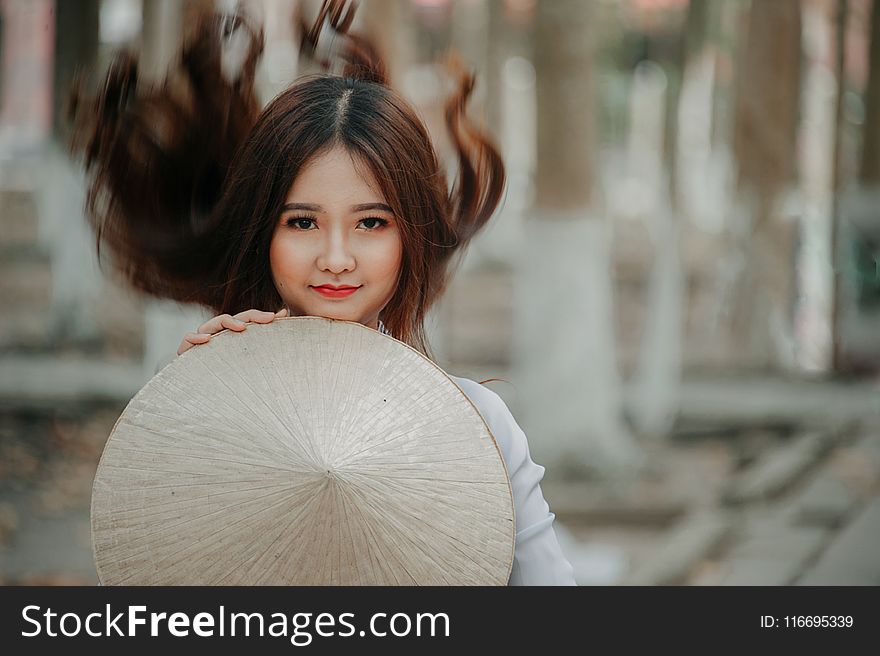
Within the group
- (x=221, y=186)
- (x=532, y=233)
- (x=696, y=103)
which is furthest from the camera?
(x=696, y=103)

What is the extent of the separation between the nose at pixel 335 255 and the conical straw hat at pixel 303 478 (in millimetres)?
152

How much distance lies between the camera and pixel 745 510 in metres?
6.47

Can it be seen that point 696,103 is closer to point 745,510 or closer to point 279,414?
point 745,510

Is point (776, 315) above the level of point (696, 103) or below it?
below

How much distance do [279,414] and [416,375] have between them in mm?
179

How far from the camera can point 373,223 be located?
1.76 m

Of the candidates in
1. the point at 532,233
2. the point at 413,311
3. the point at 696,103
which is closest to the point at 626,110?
the point at 696,103

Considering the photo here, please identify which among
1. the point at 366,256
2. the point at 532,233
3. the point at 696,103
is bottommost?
the point at 366,256

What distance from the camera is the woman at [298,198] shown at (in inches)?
67.7

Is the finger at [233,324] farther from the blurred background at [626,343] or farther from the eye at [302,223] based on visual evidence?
the blurred background at [626,343]

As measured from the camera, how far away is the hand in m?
1.62

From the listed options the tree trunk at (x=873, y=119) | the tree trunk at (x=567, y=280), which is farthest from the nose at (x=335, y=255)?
the tree trunk at (x=873, y=119)

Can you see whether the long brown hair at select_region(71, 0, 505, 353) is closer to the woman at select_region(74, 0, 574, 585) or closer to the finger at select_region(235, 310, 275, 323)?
the woman at select_region(74, 0, 574, 585)

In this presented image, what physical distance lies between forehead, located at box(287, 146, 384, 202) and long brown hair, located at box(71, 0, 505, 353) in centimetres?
1
